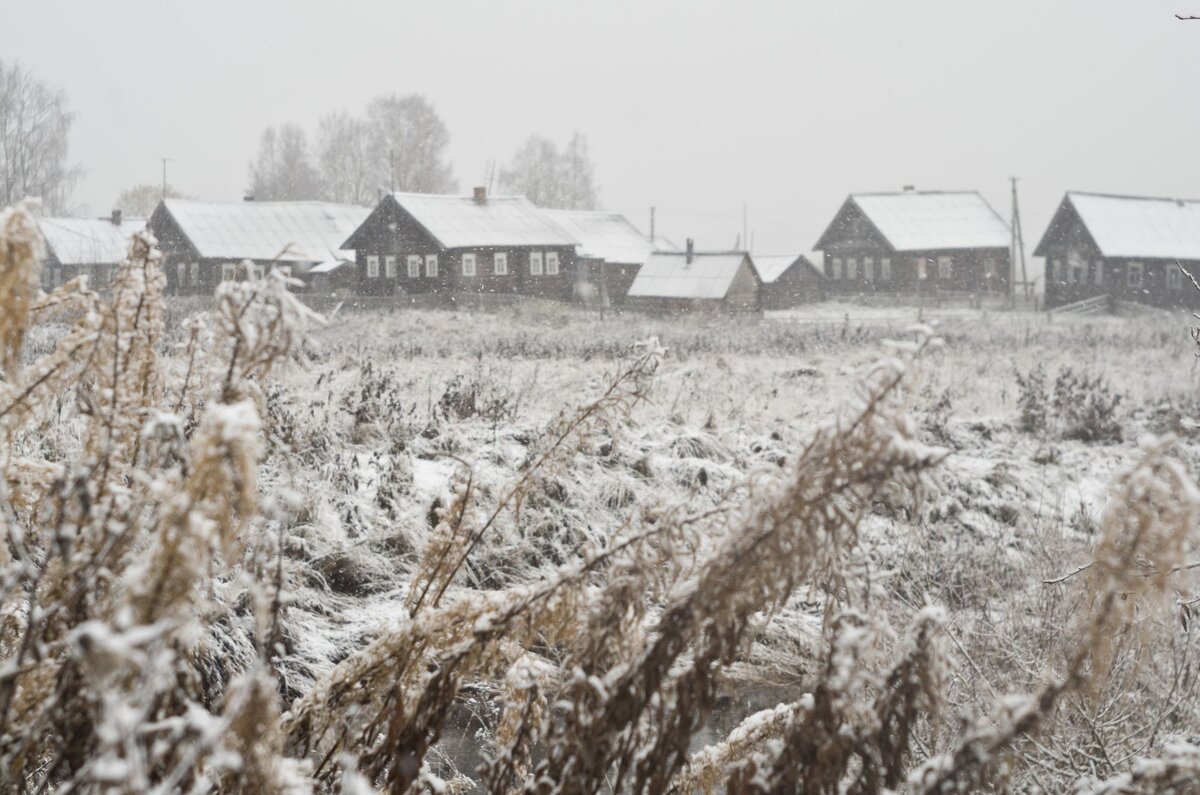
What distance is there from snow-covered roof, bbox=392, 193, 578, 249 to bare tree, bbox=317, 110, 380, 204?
1070 inches

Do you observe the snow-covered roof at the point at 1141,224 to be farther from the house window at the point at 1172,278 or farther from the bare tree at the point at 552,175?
the bare tree at the point at 552,175

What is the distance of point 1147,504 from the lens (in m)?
1.34

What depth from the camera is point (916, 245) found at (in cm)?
4538

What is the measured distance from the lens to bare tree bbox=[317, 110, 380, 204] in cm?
6600

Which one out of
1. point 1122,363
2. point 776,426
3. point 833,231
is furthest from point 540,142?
point 776,426

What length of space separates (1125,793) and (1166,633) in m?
3.65

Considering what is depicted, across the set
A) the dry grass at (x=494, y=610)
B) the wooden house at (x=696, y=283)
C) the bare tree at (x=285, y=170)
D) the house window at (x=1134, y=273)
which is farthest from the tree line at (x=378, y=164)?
the dry grass at (x=494, y=610)

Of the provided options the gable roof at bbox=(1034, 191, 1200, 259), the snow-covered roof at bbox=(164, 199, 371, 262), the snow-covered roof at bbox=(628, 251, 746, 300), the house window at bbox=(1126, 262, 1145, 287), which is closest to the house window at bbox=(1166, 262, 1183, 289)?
the gable roof at bbox=(1034, 191, 1200, 259)

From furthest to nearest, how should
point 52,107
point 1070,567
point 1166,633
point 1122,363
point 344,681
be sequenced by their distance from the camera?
point 52,107 → point 1122,363 → point 1070,567 → point 1166,633 → point 344,681

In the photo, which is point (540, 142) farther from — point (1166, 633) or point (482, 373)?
point (1166, 633)

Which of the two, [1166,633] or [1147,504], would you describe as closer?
[1147,504]

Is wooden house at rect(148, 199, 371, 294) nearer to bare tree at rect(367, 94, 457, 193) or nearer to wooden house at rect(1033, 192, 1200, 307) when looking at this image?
bare tree at rect(367, 94, 457, 193)

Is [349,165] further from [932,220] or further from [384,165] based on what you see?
[932,220]

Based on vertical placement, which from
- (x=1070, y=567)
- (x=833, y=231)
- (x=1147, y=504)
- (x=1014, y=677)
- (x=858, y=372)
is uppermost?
(x=833, y=231)
